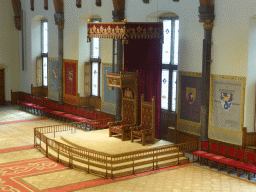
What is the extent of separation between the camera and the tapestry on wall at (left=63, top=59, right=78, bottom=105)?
19781 mm

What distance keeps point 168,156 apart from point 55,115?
897 cm

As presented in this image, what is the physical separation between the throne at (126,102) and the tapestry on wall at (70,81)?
16.8 ft

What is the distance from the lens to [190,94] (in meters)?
14.2

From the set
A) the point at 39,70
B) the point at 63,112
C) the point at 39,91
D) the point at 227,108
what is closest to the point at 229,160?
the point at 227,108

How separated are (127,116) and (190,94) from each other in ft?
8.44

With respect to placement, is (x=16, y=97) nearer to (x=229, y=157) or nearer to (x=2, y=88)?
(x=2, y=88)

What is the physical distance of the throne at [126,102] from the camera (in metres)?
14.2

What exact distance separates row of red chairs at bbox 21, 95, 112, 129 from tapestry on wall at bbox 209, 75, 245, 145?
5.23 metres

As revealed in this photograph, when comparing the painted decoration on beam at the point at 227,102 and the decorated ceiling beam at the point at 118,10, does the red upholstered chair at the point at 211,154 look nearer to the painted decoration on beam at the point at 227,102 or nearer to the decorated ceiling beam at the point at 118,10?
the painted decoration on beam at the point at 227,102

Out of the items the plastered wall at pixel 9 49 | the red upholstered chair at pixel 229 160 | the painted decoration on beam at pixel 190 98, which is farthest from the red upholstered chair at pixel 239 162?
the plastered wall at pixel 9 49

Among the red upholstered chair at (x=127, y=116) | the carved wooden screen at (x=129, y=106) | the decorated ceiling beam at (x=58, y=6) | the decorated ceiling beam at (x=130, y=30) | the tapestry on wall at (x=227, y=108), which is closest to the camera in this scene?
the tapestry on wall at (x=227, y=108)

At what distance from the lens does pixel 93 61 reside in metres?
19.5

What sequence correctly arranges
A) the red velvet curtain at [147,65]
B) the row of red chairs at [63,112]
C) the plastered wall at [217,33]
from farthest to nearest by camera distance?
1. the row of red chairs at [63,112]
2. the red velvet curtain at [147,65]
3. the plastered wall at [217,33]

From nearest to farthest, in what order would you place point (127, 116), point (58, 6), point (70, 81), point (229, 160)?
point (229, 160) < point (127, 116) < point (58, 6) < point (70, 81)
